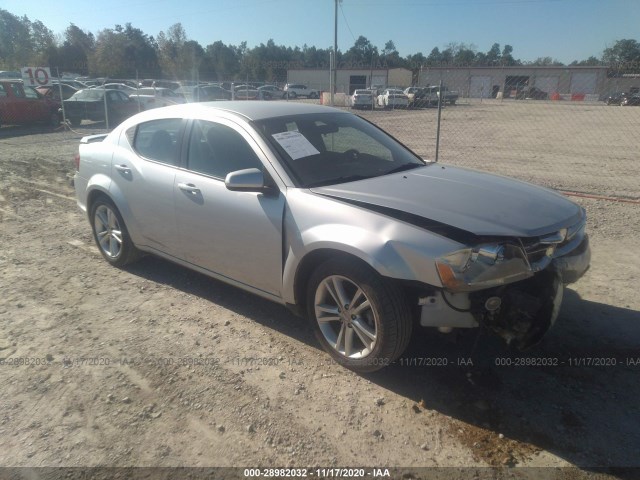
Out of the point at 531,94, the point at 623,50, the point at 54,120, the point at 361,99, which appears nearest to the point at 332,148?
the point at 54,120

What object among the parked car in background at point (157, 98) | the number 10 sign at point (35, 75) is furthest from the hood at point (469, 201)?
the number 10 sign at point (35, 75)

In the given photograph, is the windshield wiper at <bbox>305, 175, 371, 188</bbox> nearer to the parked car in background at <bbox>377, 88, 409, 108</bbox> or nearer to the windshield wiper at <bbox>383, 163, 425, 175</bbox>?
the windshield wiper at <bbox>383, 163, 425, 175</bbox>

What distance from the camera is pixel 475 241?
269 cm

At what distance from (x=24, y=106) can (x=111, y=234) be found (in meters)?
16.5

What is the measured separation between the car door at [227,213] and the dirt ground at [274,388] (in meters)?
0.51

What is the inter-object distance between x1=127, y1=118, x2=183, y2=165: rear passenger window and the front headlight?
8.33 ft

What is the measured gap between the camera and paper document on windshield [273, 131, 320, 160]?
3561mm

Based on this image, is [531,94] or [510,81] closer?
[531,94]

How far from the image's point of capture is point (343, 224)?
9.81 ft

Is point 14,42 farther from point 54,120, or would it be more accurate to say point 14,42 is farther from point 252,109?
point 252,109

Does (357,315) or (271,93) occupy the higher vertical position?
(271,93)

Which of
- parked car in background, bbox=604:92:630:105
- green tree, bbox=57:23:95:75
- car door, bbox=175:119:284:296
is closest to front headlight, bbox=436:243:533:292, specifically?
car door, bbox=175:119:284:296

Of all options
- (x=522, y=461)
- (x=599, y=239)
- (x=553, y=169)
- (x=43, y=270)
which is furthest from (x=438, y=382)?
(x=553, y=169)

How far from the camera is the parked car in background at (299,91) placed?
151ft
